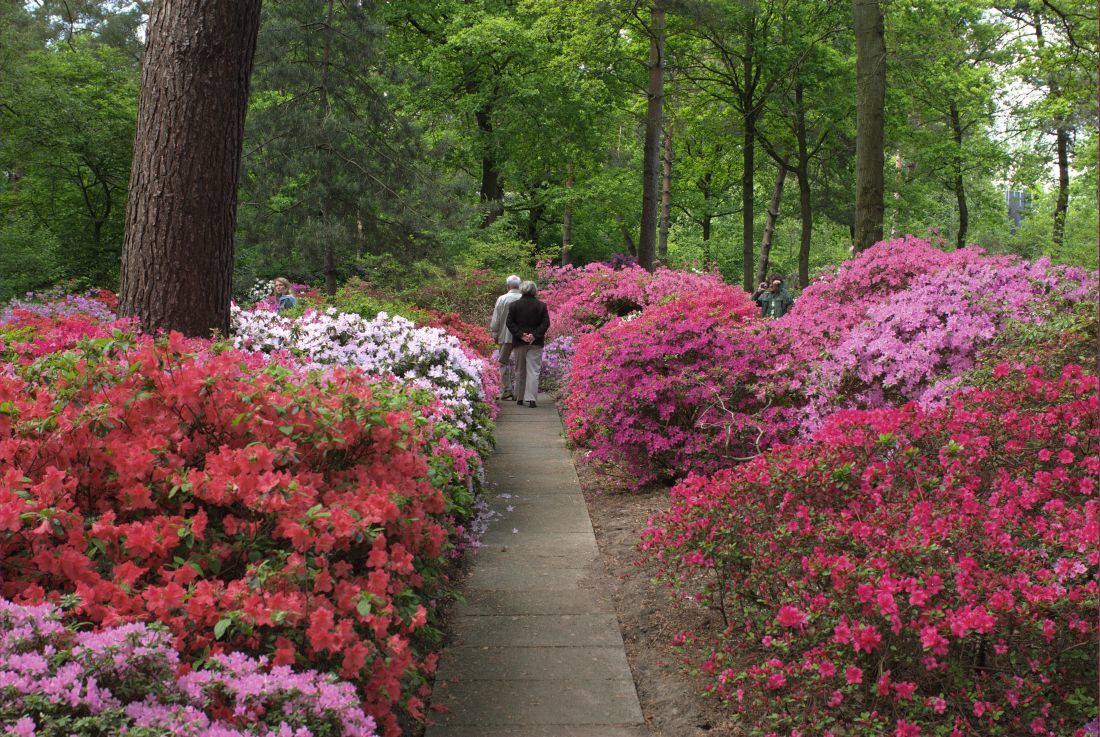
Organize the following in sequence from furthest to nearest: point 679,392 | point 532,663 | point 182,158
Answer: point 679,392
point 182,158
point 532,663

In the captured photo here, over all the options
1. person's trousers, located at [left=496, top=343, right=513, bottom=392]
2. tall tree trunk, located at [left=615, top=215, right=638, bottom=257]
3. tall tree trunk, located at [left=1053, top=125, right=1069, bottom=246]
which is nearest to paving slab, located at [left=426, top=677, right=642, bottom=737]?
person's trousers, located at [left=496, top=343, right=513, bottom=392]

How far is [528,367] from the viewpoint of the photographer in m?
12.2

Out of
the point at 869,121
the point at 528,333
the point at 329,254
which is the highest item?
the point at 869,121

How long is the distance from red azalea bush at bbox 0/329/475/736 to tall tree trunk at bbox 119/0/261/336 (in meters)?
2.14

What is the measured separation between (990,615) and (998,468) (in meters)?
1.15

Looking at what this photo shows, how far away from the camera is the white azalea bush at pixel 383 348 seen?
7.01 meters

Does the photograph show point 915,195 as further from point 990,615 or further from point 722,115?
point 990,615

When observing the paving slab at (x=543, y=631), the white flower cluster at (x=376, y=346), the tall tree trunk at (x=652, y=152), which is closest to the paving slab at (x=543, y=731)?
the paving slab at (x=543, y=631)

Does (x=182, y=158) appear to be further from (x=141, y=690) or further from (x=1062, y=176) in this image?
(x=1062, y=176)

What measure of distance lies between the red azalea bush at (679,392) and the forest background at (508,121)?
7.07m

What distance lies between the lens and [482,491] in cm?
673

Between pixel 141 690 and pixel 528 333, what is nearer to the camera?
pixel 141 690

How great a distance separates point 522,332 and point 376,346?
460 centimetres

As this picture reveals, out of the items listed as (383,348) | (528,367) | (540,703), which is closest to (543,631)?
(540,703)
